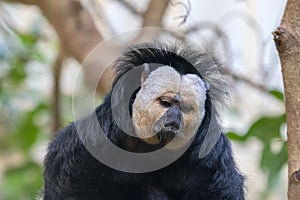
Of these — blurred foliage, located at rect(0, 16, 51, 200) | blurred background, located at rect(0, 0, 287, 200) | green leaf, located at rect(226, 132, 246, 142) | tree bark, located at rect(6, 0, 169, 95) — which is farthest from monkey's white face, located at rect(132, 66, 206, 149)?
blurred foliage, located at rect(0, 16, 51, 200)

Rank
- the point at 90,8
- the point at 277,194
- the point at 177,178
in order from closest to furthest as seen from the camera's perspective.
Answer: the point at 177,178, the point at 90,8, the point at 277,194

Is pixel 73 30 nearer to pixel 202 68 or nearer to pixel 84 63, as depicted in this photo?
pixel 84 63

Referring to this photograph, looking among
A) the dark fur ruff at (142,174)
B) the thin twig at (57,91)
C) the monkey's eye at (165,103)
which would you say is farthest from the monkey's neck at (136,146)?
the thin twig at (57,91)

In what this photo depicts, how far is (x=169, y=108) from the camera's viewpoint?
1.35 m

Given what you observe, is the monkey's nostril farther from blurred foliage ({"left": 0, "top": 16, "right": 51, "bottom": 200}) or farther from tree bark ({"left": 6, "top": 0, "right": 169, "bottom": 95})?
blurred foliage ({"left": 0, "top": 16, "right": 51, "bottom": 200})

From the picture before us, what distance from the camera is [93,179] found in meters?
1.48

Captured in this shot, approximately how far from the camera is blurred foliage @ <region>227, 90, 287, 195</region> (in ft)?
6.89

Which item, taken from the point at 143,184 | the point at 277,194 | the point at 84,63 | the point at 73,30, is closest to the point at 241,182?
the point at 143,184

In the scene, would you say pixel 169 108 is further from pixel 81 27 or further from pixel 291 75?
pixel 81 27

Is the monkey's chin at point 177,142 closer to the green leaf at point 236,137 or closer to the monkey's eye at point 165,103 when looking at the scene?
the monkey's eye at point 165,103

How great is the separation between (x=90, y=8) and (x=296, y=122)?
149 centimetres

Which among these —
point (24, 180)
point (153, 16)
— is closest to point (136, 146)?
point (153, 16)

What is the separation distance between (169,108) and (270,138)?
0.82 m

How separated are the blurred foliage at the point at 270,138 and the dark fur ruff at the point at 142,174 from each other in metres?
0.58
